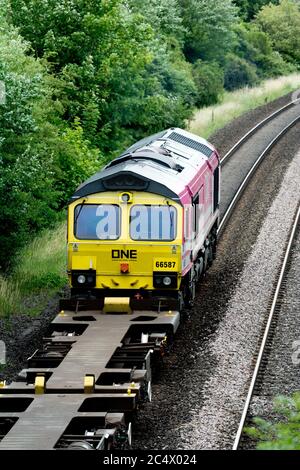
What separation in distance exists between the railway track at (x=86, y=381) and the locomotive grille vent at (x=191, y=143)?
5667 mm

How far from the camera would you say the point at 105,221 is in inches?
704

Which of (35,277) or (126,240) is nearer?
(126,240)

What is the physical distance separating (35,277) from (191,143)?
430 centimetres

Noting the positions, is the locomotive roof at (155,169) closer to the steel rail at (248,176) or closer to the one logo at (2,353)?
the one logo at (2,353)

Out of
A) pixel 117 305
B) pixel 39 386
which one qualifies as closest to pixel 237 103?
pixel 117 305

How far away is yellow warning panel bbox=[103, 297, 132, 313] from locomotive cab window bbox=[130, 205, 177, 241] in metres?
1.06

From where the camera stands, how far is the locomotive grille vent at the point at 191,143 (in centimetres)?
2231

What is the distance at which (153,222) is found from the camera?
17797 mm

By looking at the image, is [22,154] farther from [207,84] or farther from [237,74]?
[237,74]

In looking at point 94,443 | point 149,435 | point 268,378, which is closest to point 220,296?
point 268,378

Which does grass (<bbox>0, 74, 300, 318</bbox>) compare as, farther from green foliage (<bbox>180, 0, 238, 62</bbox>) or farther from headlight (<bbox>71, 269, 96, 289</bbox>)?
green foliage (<bbox>180, 0, 238, 62</bbox>)

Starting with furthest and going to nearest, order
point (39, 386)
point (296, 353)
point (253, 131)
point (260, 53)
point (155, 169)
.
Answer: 1. point (260, 53)
2. point (253, 131)
3. point (155, 169)
4. point (296, 353)
5. point (39, 386)

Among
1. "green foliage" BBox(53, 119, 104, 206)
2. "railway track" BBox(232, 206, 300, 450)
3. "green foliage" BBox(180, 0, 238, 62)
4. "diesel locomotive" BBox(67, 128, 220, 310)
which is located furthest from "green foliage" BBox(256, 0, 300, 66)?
"diesel locomotive" BBox(67, 128, 220, 310)

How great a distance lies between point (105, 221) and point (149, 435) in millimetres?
4901
